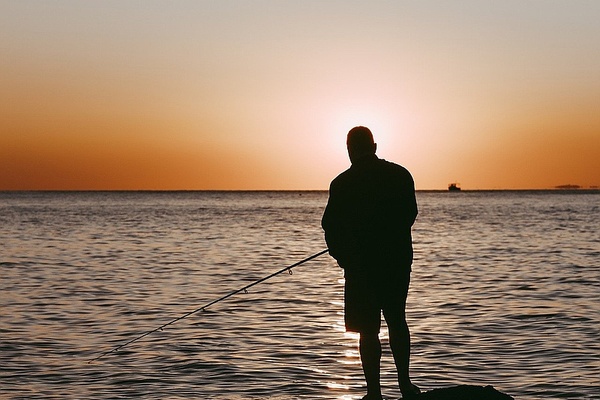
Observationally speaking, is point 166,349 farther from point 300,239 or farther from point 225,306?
point 300,239

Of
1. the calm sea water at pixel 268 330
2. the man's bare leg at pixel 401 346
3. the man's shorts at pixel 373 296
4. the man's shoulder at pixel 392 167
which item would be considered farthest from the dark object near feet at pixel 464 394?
the calm sea water at pixel 268 330

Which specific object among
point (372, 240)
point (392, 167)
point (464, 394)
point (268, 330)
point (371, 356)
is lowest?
point (268, 330)

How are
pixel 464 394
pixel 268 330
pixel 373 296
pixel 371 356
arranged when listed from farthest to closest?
1. pixel 268 330
2. pixel 371 356
3. pixel 373 296
4. pixel 464 394

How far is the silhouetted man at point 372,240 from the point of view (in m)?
7.63

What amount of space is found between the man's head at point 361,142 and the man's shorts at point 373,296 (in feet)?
3.14

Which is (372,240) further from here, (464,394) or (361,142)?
(464,394)

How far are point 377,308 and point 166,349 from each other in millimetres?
6277

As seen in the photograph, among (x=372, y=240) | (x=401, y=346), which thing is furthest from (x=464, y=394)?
(x=372, y=240)

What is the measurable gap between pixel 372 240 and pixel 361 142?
79 centimetres

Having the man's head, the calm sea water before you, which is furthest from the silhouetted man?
the calm sea water

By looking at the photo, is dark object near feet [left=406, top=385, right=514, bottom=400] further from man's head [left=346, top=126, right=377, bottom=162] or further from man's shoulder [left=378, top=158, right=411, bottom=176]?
man's head [left=346, top=126, right=377, bottom=162]

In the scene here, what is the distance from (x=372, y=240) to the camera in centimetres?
764

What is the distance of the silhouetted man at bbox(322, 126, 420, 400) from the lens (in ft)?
25.0

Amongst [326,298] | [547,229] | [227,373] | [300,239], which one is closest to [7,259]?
[326,298]
